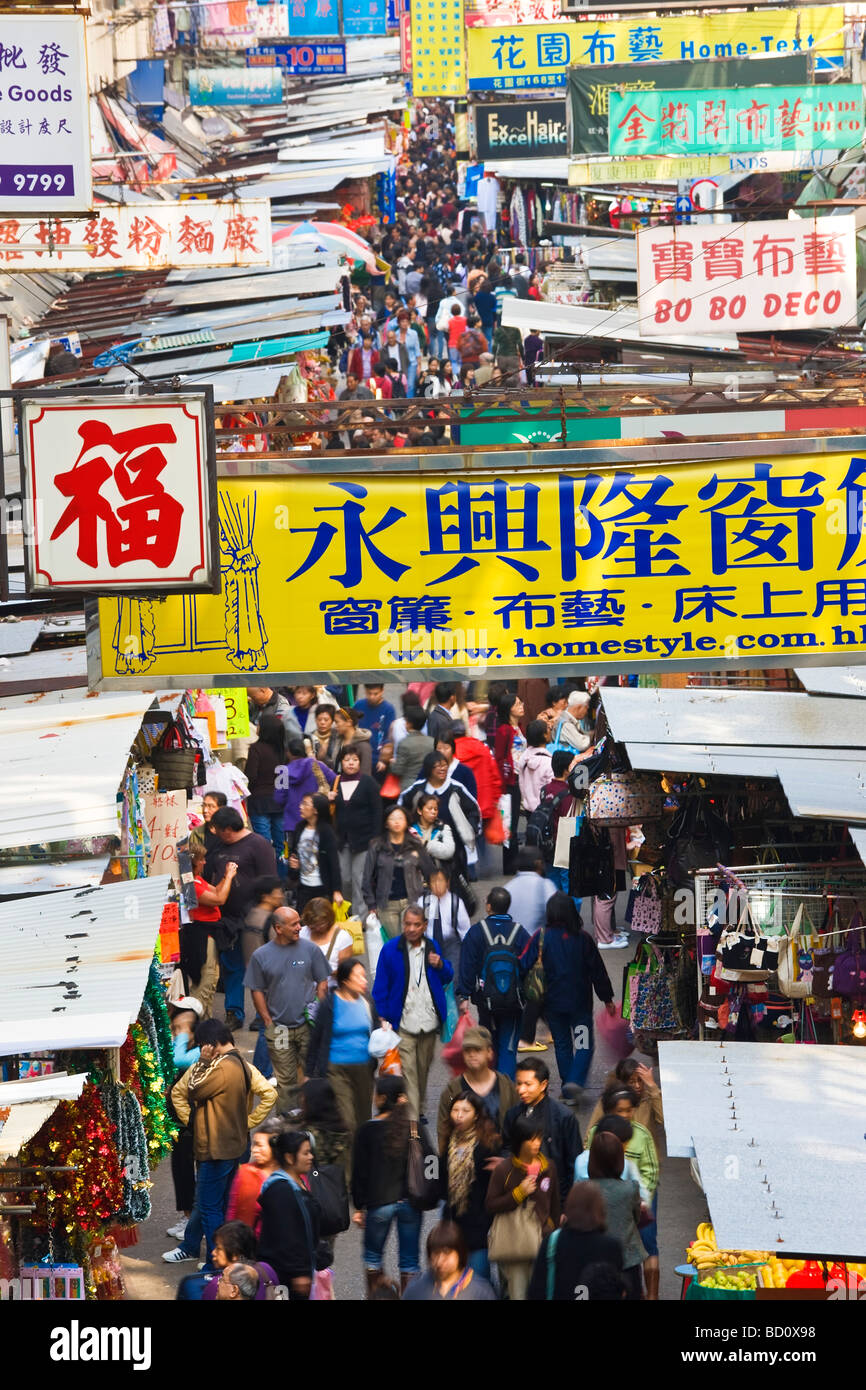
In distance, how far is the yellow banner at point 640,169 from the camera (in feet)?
64.1

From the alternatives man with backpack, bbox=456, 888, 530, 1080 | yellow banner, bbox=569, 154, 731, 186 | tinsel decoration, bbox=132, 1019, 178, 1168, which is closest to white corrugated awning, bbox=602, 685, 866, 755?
man with backpack, bbox=456, 888, 530, 1080

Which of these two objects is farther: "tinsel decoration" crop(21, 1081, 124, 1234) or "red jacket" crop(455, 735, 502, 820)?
"red jacket" crop(455, 735, 502, 820)

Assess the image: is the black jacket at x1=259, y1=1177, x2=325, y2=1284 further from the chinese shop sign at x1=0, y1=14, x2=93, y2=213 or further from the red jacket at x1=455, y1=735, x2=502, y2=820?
the red jacket at x1=455, y1=735, x2=502, y2=820

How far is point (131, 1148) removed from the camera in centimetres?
839

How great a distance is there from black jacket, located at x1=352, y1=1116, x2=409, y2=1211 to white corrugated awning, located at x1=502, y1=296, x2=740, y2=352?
11210 mm

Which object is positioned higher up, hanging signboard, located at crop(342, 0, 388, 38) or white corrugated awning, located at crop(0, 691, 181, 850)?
hanging signboard, located at crop(342, 0, 388, 38)

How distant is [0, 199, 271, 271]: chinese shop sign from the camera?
16.2 m

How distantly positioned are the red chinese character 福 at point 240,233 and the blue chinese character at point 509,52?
10863 mm

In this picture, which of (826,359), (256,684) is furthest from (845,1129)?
(826,359)

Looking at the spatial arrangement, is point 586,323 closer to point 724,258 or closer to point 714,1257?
point 724,258

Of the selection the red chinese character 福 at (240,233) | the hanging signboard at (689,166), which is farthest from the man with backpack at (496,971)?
the hanging signboard at (689,166)

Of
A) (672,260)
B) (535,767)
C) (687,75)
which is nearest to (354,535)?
(535,767)
